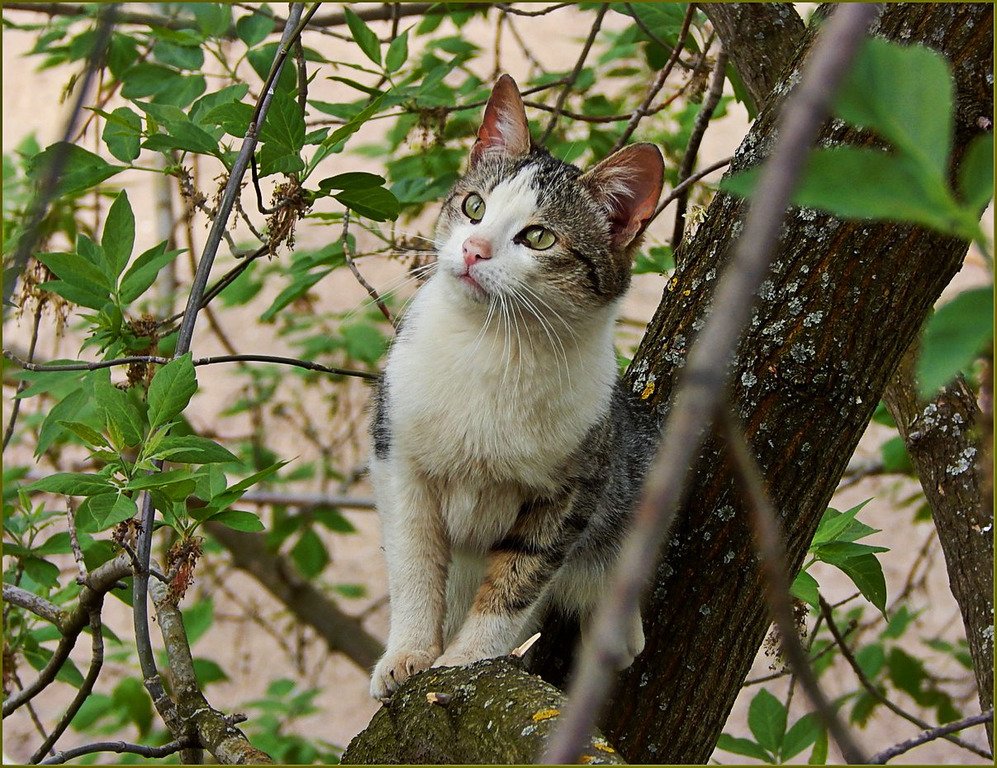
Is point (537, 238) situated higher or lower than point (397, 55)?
lower

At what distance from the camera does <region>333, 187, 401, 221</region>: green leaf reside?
6.15 feet

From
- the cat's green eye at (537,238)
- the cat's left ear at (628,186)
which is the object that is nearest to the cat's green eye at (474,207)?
the cat's green eye at (537,238)

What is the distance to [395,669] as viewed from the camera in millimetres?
2000

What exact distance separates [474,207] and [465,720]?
1158mm

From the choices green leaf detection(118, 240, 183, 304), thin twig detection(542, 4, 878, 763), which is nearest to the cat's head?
green leaf detection(118, 240, 183, 304)

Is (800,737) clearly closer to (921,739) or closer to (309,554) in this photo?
(921,739)

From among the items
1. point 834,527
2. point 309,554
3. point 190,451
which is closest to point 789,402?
point 834,527

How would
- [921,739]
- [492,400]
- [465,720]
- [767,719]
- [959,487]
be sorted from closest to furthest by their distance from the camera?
1. [921,739]
2. [465,720]
3. [492,400]
4. [959,487]
5. [767,719]

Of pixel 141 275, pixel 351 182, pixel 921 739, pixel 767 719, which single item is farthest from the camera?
pixel 767 719

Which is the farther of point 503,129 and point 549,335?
point 503,129

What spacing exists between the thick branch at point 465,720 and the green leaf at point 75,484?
550 mm

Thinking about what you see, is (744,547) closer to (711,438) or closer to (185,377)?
(711,438)

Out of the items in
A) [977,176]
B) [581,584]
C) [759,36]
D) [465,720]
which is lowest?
[465,720]

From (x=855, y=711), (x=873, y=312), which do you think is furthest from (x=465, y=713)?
(x=855, y=711)
